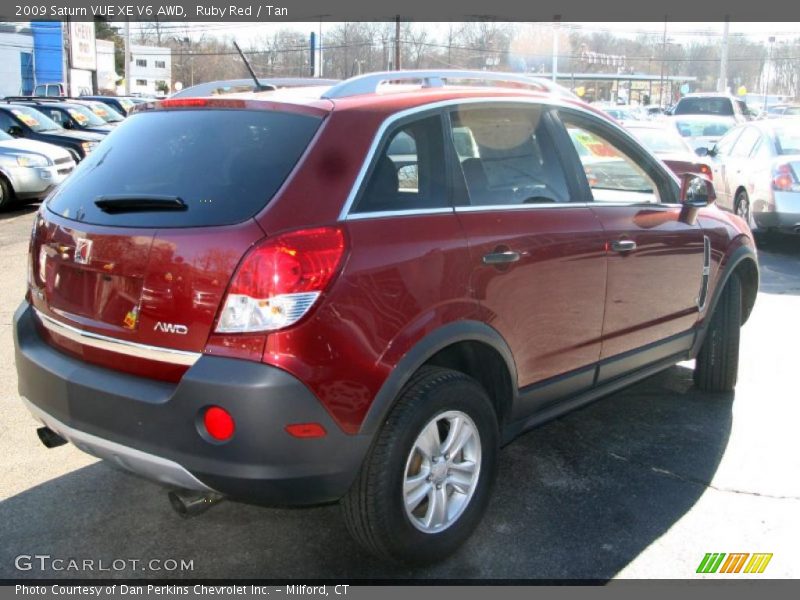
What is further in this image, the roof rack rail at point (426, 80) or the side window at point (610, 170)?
the side window at point (610, 170)

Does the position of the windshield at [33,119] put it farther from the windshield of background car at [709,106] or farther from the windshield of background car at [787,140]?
the windshield of background car at [709,106]

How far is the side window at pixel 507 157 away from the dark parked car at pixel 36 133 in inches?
544

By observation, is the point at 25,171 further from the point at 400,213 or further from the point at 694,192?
the point at 400,213

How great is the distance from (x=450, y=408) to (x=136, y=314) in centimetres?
121

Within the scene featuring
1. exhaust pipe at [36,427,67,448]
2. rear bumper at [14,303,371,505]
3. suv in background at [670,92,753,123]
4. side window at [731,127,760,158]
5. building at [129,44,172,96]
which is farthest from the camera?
building at [129,44,172,96]

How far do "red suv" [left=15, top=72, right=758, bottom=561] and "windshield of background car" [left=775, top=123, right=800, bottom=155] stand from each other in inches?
312

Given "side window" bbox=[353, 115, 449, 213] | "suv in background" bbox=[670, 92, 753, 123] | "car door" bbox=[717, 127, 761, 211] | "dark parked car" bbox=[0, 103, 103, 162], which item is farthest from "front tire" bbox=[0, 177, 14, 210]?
"suv in background" bbox=[670, 92, 753, 123]

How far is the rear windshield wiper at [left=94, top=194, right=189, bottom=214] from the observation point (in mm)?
2924

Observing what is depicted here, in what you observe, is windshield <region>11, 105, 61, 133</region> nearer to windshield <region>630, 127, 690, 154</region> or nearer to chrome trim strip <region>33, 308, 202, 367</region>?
windshield <region>630, 127, 690, 154</region>

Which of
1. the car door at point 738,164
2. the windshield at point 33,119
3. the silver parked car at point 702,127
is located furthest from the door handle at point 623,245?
the silver parked car at point 702,127

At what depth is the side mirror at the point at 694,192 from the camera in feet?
15.2

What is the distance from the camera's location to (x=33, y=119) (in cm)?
1686

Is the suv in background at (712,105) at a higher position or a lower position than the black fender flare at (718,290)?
higher

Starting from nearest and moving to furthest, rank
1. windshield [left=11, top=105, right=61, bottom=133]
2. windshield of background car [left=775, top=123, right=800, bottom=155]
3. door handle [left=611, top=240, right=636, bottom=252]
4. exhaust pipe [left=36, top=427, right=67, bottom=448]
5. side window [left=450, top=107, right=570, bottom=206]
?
exhaust pipe [left=36, top=427, right=67, bottom=448] → side window [left=450, top=107, right=570, bottom=206] → door handle [left=611, top=240, right=636, bottom=252] → windshield of background car [left=775, top=123, right=800, bottom=155] → windshield [left=11, top=105, right=61, bottom=133]
